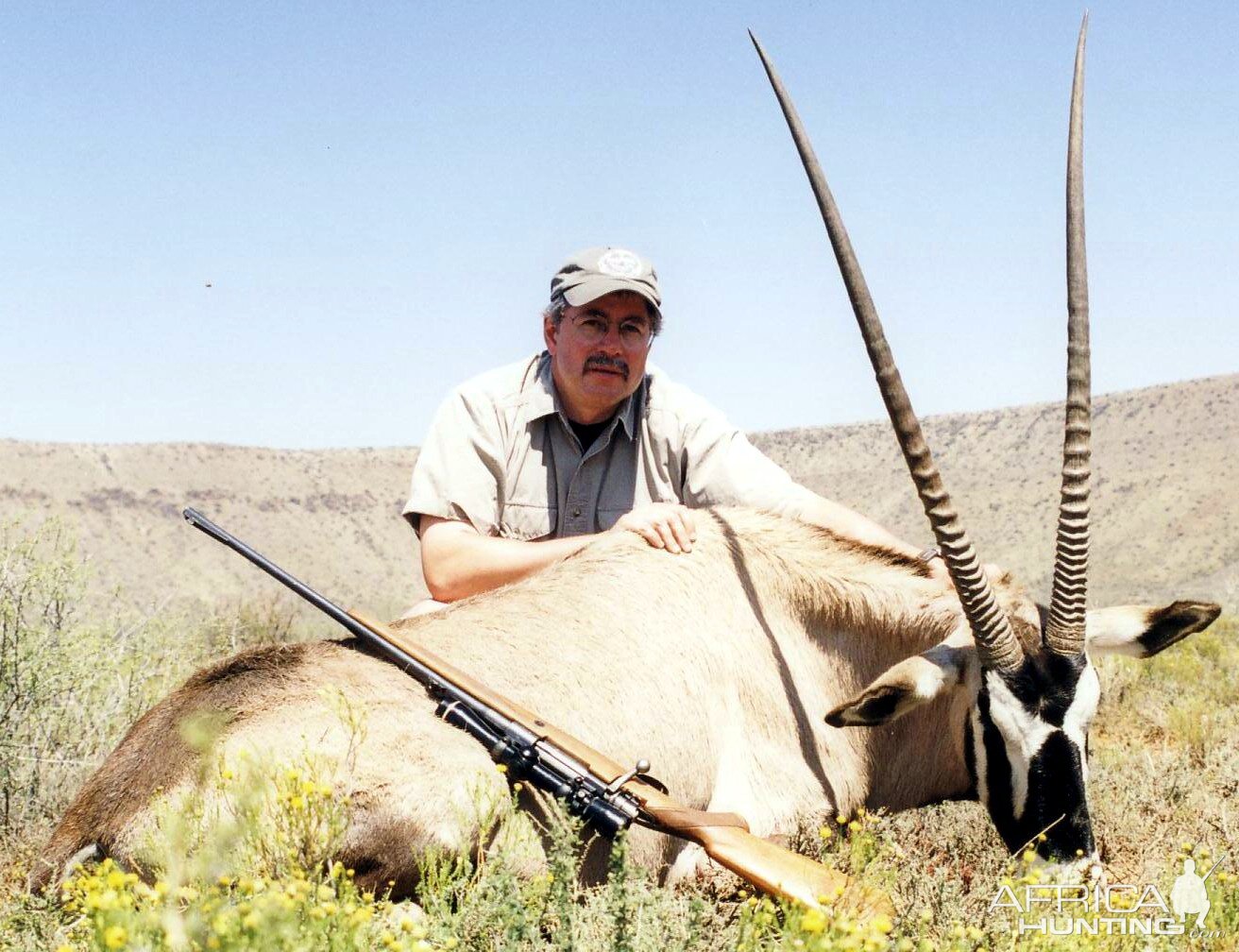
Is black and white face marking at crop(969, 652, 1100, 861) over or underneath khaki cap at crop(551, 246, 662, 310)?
underneath

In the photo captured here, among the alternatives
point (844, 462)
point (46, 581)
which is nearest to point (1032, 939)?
point (46, 581)

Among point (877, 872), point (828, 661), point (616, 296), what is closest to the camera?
point (877, 872)

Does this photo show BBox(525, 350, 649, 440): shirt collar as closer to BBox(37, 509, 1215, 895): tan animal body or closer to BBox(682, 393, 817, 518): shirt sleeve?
BBox(682, 393, 817, 518): shirt sleeve

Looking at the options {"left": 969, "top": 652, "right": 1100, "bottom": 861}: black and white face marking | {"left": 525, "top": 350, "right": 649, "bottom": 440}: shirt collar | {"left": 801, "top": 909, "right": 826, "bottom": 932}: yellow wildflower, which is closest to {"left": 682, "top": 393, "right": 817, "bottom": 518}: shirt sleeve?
{"left": 525, "top": 350, "right": 649, "bottom": 440}: shirt collar

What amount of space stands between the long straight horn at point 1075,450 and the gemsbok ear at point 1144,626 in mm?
332

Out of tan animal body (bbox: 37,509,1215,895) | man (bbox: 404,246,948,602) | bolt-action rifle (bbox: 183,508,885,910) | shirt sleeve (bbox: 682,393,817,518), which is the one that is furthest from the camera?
shirt sleeve (bbox: 682,393,817,518)

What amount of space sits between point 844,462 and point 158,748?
54.9 metres

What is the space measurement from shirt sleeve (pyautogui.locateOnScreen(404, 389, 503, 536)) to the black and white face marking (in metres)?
2.62

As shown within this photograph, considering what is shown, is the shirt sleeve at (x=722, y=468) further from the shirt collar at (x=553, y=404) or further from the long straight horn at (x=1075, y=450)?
the long straight horn at (x=1075, y=450)

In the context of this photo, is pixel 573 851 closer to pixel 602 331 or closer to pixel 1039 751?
pixel 1039 751

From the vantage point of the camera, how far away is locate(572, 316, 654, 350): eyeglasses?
572cm

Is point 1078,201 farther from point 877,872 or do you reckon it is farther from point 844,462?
point 844,462

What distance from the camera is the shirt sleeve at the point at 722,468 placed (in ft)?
19.1

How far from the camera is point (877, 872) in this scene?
3.59m
